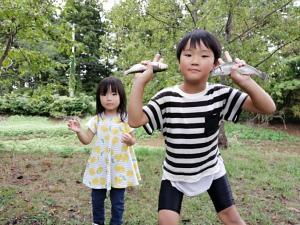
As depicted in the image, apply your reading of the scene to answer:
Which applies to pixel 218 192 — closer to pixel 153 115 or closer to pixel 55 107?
pixel 153 115

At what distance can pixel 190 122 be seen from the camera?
208cm

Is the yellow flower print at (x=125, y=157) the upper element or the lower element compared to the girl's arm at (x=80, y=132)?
lower

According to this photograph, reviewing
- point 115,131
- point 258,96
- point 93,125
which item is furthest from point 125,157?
point 258,96

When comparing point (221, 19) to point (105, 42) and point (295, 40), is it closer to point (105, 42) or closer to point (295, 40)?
point (295, 40)

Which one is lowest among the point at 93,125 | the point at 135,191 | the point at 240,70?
the point at 135,191

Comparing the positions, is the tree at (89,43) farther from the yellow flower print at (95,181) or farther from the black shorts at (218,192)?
the black shorts at (218,192)

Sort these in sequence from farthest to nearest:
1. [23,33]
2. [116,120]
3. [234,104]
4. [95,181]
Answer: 1. [23,33]
2. [116,120]
3. [95,181]
4. [234,104]

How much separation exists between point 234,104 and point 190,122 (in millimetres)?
294

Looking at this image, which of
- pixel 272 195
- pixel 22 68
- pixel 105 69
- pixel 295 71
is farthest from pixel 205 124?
pixel 105 69

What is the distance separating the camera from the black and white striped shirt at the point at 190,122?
208 centimetres

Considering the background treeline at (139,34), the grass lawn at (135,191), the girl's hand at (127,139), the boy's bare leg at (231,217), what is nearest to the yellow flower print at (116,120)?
the girl's hand at (127,139)

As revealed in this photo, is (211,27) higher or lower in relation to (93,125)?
higher

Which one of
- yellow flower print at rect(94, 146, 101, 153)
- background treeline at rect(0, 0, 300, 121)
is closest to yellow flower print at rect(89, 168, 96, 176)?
yellow flower print at rect(94, 146, 101, 153)

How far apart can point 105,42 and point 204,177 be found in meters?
7.94
